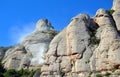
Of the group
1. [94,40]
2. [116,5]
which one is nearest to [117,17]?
[94,40]

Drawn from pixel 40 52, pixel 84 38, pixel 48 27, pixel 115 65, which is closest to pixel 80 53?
pixel 84 38

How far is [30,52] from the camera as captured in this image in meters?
92.8

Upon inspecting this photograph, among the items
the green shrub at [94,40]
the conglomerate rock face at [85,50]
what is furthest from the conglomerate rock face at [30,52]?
the green shrub at [94,40]

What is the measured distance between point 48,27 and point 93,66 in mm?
38022

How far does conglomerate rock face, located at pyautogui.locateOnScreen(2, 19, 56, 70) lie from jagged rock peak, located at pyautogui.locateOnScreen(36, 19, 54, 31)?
14.8 ft

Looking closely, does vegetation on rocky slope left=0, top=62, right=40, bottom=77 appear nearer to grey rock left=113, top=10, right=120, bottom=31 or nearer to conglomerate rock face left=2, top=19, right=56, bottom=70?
conglomerate rock face left=2, top=19, right=56, bottom=70

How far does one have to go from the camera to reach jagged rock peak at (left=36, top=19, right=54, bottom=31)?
105 meters

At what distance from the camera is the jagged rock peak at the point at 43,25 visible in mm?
105000

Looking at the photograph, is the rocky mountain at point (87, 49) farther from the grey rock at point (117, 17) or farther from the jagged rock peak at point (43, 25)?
the jagged rock peak at point (43, 25)

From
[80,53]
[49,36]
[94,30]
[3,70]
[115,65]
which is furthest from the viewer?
[49,36]

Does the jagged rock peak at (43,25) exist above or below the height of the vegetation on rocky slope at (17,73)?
above

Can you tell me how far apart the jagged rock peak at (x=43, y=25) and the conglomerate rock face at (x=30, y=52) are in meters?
4.50

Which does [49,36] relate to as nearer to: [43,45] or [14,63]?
[43,45]

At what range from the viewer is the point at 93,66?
2751 inches
